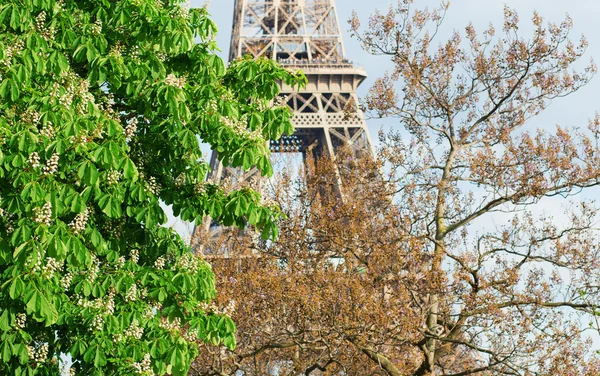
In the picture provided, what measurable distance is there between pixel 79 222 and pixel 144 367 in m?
2.23

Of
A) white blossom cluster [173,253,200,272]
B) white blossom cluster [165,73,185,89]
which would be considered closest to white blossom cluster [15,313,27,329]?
white blossom cluster [173,253,200,272]

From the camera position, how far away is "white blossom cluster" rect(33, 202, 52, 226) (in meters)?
9.77

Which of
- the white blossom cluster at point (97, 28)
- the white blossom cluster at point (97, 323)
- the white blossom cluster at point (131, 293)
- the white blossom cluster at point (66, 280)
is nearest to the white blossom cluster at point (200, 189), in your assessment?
the white blossom cluster at point (131, 293)

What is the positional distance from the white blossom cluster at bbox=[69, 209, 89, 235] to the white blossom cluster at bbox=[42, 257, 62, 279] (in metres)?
0.42

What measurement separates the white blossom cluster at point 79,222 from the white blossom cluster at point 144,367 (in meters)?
1.95

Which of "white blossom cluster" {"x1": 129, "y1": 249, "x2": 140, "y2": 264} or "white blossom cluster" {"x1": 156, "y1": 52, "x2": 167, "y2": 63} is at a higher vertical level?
"white blossom cluster" {"x1": 156, "y1": 52, "x2": 167, "y2": 63}

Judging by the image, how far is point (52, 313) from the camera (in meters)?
9.79

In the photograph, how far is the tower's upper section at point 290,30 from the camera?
6041 centimetres

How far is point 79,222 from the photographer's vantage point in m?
10.4

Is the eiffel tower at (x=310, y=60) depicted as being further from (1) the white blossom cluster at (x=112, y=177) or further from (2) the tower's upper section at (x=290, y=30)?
(1) the white blossom cluster at (x=112, y=177)

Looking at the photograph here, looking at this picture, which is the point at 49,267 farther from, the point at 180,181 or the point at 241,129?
the point at 241,129

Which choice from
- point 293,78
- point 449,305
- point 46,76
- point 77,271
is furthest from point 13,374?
point 449,305

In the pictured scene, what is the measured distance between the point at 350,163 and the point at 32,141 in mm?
11041

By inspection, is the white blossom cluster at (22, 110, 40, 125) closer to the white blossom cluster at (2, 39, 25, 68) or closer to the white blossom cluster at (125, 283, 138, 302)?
the white blossom cluster at (2, 39, 25, 68)
